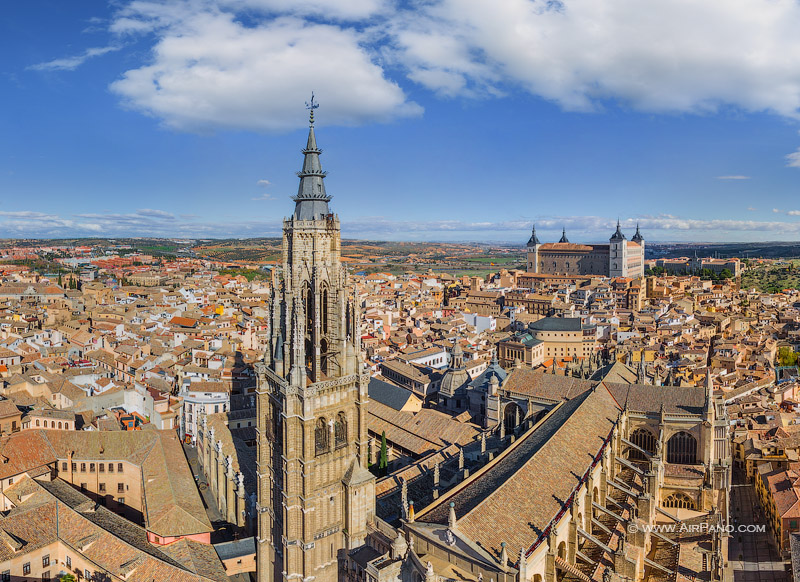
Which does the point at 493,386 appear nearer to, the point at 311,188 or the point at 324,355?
the point at 324,355

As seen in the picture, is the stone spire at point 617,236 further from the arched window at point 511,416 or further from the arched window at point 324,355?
the arched window at point 324,355

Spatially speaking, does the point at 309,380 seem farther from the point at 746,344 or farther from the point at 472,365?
the point at 746,344

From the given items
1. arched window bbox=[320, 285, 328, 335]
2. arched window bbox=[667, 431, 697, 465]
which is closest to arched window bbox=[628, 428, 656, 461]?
arched window bbox=[667, 431, 697, 465]

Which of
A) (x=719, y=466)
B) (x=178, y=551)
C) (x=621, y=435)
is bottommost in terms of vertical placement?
(x=178, y=551)

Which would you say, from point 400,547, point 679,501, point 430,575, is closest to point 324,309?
point 400,547

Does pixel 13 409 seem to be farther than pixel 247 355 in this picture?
No

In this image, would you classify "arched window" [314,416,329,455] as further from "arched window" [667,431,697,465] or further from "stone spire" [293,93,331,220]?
"arched window" [667,431,697,465]


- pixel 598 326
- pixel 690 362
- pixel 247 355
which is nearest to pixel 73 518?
pixel 247 355

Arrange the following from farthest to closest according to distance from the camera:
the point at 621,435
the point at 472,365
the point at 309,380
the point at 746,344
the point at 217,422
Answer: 1. the point at 746,344
2. the point at 472,365
3. the point at 217,422
4. the point at 621,435
5. the point at 309,380
